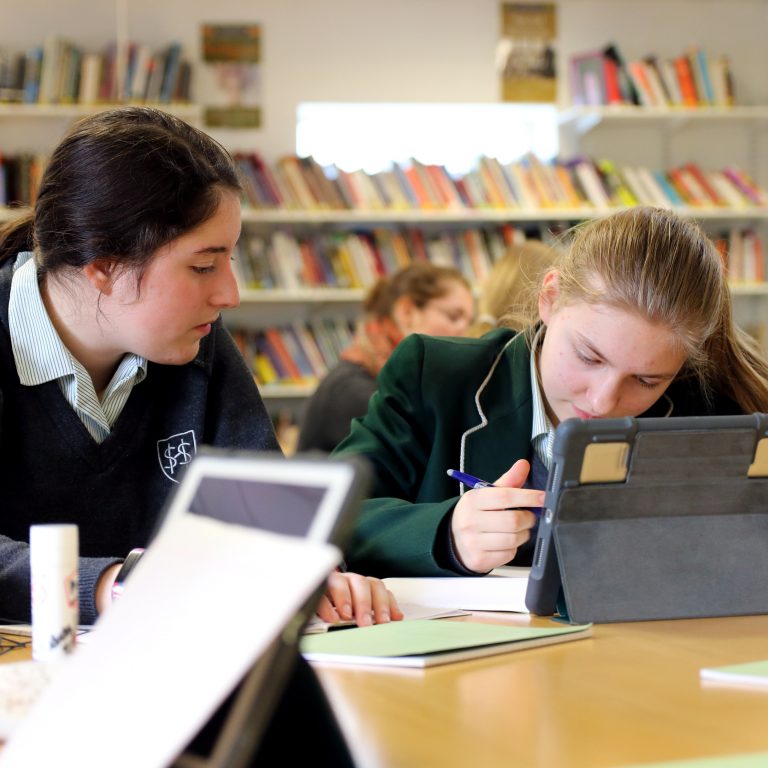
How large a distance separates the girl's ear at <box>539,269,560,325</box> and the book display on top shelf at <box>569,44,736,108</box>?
360 centimetres

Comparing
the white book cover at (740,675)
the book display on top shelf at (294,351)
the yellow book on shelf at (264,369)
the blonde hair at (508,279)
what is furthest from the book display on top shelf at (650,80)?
the white book cover at (740,675)

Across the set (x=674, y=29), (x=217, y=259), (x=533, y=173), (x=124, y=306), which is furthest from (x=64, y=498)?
(x=674, y=29)

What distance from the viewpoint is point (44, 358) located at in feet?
5.02

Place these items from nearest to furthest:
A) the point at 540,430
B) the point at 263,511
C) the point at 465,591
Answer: the point at 263,511
the point at 465,591
the point at 540,430

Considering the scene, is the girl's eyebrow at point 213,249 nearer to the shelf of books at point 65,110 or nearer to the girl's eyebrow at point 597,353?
the girl's eyebrow at point 597,353

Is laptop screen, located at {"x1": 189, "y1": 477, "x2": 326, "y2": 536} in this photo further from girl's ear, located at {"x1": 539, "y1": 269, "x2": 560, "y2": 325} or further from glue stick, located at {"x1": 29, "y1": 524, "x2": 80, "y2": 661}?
girl's ear, located at {"x1": 539, "y1": 269, "x2": 560, "y2": 325}

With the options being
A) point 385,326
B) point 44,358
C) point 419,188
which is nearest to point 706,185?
point 419,188

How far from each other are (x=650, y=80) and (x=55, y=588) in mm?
4680

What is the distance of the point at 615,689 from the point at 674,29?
16.3 feet

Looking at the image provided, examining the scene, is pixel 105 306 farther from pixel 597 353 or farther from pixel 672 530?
pixel 672 530

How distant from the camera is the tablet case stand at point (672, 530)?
1113mm

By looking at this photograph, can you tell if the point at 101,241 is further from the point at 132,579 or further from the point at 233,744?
the point at 233,744

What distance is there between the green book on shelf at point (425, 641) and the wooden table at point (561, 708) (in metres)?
0.01

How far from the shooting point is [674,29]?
526 centimetres
